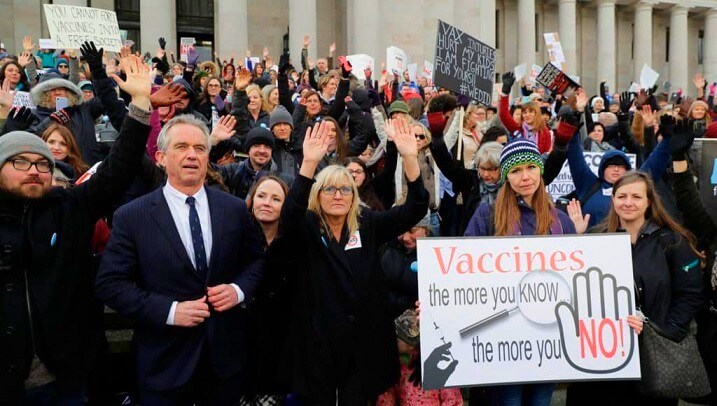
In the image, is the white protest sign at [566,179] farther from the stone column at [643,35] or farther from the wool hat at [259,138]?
the stone column at [643,35]

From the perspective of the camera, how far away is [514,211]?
4766mm

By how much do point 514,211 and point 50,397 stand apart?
3.48 meters

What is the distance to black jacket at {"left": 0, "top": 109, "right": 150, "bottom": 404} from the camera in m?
3.76

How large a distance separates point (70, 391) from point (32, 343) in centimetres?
41

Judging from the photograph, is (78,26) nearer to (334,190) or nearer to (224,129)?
(224,129)

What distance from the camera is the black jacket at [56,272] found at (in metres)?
3.76

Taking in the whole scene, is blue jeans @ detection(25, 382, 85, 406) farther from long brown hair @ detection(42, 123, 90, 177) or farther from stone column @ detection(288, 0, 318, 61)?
stone column @ detection(288, 0, 318, 61)

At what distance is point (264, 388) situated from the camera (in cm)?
462

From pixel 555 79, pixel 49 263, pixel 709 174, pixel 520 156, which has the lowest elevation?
pixel 49 263

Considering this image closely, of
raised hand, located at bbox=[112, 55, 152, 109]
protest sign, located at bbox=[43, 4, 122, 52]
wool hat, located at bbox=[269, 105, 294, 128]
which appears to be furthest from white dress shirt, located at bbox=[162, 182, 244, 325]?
protest sign, located at bbox=[43, 4, 122, 52]

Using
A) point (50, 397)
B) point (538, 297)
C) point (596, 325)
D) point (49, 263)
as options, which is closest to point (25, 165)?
point (49, 263)

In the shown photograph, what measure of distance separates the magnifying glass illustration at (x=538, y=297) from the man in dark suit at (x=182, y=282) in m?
1.83

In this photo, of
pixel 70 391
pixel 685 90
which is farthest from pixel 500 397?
pixel 685 90

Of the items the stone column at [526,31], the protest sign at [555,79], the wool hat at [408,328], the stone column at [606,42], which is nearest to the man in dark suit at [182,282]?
the wool hat at [408,328]
